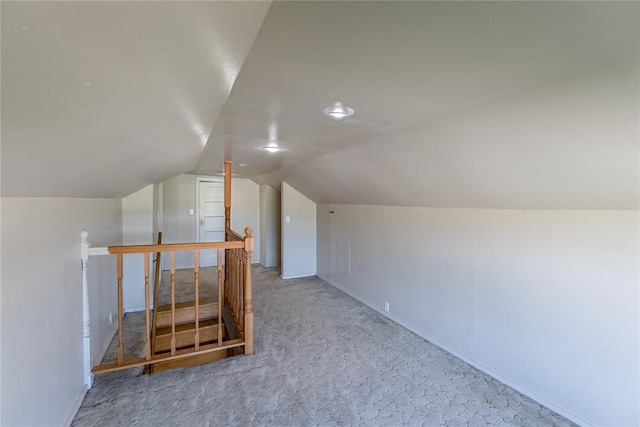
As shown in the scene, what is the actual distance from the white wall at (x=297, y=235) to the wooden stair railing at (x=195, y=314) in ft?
4.77

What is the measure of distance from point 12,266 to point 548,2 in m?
2.23

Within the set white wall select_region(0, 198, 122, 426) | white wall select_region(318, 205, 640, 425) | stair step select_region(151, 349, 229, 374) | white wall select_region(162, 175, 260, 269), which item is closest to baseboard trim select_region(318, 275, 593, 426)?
white wall select_region(318, 205, 640, 425)

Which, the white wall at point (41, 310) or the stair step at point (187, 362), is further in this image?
the stair step at point (187, 362)

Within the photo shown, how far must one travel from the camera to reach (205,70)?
1085 millimetres

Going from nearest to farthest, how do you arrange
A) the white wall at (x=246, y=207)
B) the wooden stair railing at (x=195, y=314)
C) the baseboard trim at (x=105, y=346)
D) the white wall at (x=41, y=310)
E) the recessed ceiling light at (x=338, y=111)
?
the white wall at (x=41, y=310)
the recessed ceiling light at (x=338, y=111)
the wooden stair railing at (x=195, y=314)
the baseboard trim at (x=105, y=346)
the white wall at (x=246, y=207)

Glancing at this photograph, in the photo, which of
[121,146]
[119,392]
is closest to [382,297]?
[119,392]

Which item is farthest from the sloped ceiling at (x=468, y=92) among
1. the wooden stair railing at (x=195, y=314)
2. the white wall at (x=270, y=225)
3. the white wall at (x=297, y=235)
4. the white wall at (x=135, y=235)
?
the white wall at (x=270, y=225)

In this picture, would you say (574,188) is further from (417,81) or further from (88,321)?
(88,321)

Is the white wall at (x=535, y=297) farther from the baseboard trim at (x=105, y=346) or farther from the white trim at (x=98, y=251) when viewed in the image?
the baseboard trim at (x=105, y=346)

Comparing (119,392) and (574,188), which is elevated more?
(574,188)

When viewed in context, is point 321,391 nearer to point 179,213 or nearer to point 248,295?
point 248,295

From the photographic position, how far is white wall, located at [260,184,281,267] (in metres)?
6.31

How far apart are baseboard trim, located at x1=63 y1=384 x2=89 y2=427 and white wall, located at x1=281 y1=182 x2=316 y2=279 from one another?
3.44m

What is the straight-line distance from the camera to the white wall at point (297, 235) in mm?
5328
